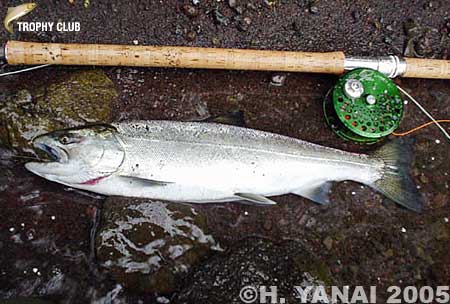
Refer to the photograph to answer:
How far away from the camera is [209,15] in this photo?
371cm

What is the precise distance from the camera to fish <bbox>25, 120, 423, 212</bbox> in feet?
9.98

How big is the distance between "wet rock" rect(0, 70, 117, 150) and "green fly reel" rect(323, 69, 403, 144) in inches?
62.3

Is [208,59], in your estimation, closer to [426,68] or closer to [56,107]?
[56,107]

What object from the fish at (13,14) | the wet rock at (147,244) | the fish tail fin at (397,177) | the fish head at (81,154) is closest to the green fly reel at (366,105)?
the fish tail fin at (397,177)

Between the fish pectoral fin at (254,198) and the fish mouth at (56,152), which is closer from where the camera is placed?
the fish mouth at (56,152)

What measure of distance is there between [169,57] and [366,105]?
137 cm

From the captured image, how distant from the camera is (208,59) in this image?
10.9 feet

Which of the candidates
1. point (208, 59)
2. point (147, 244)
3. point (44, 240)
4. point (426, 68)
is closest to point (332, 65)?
point (426, 68)

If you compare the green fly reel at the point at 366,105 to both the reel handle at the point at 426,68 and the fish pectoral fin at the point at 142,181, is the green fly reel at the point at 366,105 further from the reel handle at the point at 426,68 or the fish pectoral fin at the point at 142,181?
the fish pectoral fin at the point at 142,181

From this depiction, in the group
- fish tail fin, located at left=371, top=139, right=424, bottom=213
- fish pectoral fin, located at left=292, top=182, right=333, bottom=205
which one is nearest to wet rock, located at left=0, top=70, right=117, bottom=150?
fish pectoral fin, located at left=292, top=182, right=333, bottom=205

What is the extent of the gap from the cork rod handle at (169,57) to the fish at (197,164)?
434 millimetres

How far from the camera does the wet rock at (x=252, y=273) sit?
295 centimetres

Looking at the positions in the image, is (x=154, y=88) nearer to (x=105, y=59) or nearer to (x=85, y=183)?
(x=105, y=59)

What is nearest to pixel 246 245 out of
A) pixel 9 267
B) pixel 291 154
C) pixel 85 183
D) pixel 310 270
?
pixel 310 270
